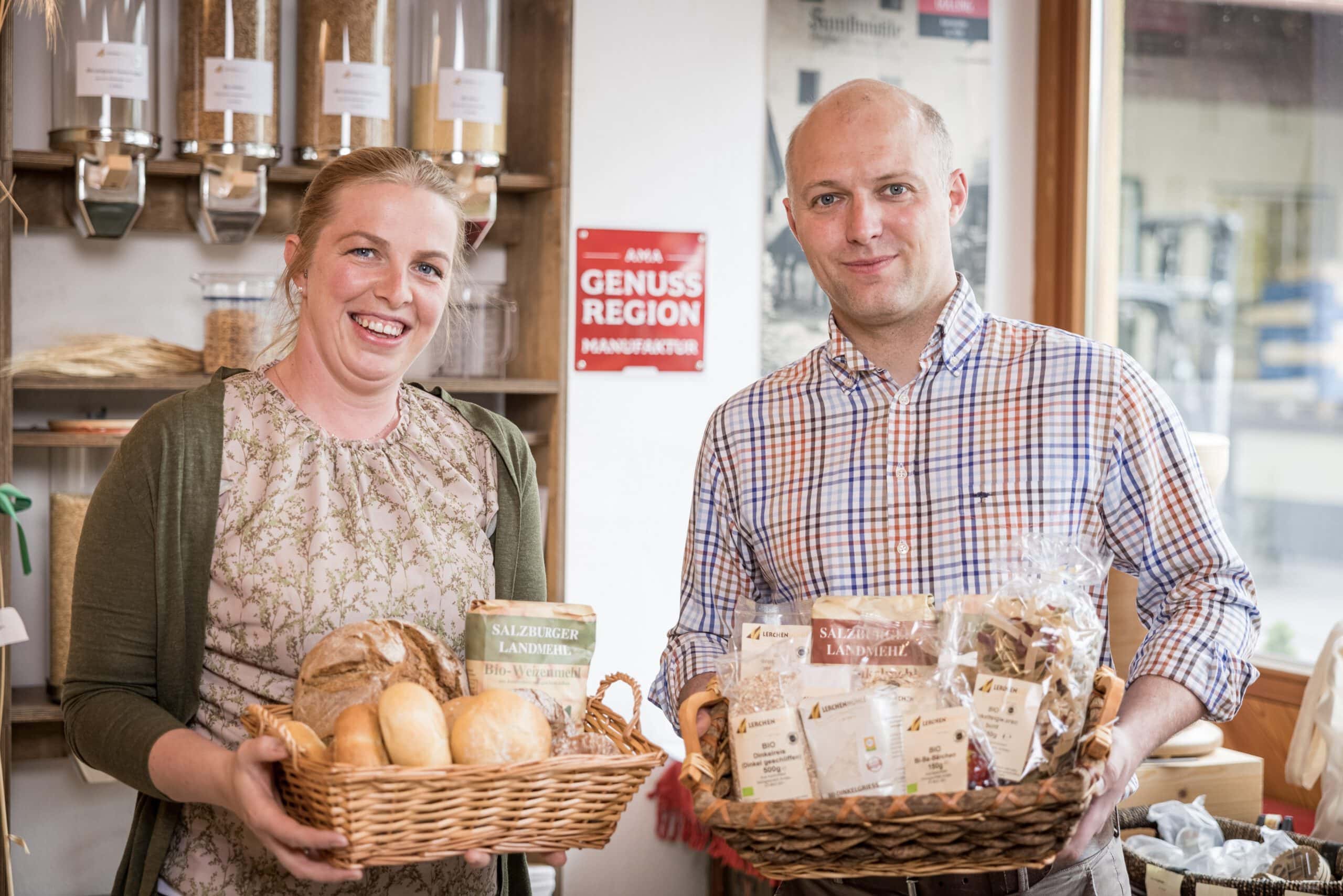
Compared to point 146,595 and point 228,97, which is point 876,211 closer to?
point 146,595

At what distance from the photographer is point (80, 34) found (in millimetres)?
2426

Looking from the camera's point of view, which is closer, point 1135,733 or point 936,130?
point 1135,733

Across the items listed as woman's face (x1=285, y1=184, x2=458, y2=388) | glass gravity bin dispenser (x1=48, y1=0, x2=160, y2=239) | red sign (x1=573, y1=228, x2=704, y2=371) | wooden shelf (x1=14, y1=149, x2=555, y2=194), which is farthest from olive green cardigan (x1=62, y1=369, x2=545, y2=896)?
red sign (x1=573, y1=228, x2=704, y2=371)

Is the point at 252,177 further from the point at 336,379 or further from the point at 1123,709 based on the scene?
the point at 1123,709

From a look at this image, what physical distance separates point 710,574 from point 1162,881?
96 centimetres

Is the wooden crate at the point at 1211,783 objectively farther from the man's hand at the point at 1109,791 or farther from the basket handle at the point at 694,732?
the basket handle at the point at 694,732

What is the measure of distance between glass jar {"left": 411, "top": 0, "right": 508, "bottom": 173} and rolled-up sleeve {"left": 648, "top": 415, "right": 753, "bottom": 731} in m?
1.30

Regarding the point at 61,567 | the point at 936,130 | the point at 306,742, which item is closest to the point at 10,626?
the point at 61,567

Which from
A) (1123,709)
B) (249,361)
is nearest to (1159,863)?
(1123,709)

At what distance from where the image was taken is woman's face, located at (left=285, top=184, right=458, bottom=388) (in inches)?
57.3

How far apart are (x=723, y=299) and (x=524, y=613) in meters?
1.86

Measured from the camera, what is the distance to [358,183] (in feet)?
4.88

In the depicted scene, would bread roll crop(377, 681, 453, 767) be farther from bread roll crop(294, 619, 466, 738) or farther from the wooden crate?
the wooden crate

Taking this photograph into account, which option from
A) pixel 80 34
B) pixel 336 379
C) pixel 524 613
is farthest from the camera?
pixel 80 34
